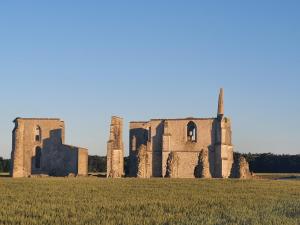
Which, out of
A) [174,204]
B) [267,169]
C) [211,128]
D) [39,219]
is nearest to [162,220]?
[39,219]

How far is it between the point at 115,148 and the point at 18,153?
9144 mm

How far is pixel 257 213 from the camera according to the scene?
46.9 ft

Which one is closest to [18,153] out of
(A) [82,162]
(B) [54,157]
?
(B) [54,157]

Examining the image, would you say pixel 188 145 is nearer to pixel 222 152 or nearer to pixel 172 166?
pixel 222 152

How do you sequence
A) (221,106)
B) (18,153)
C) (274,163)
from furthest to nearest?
(274,163), (221,106), (18,153)

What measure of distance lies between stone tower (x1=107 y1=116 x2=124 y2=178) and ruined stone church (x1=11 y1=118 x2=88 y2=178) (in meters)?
2.42

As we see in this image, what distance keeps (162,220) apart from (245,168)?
34840mm

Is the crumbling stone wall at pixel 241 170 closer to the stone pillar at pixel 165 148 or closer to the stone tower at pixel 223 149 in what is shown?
the stone tower at pixel 223 149

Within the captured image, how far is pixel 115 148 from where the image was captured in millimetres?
52469

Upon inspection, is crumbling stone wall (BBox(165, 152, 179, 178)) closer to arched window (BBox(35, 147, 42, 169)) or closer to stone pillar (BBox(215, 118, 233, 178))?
stone pillar (BBox(215, 118, 233, 178))

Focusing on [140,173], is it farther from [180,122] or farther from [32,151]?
[32,151]

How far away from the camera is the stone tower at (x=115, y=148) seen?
5150 centimetres

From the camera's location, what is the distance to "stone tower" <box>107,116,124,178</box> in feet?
169

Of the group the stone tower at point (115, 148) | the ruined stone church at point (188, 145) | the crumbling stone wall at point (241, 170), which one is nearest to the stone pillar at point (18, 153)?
the stone tower at point (115, 148)
